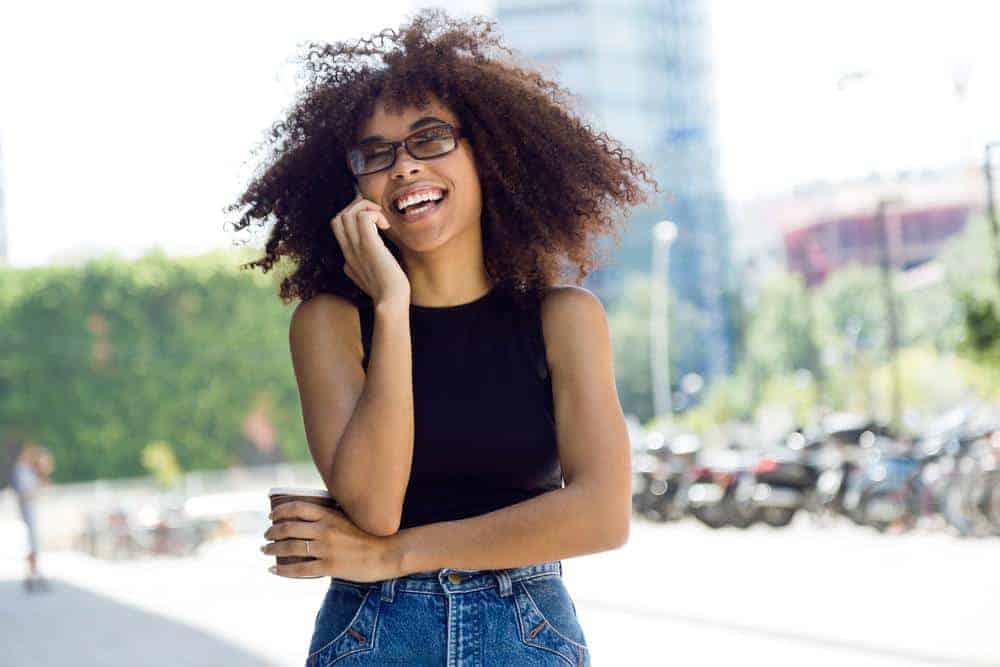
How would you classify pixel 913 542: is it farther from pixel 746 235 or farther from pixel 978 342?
pixel 746 235

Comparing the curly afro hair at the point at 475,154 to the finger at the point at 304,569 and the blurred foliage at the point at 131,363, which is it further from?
the blurred foliage at the point at 131,363

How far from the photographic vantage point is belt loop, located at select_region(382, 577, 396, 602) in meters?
1.92

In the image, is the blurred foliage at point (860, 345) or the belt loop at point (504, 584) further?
the blurred foliage at point (860, 345)

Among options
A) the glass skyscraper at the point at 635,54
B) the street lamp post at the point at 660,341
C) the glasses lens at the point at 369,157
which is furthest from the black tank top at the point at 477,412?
the glass skyscraper at the point at 635,54

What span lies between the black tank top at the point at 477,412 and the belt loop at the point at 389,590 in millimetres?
99

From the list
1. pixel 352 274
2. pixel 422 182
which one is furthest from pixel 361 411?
pixel 422 182

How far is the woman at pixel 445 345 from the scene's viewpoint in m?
1.92

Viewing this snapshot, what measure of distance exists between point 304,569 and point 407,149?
0.60 m

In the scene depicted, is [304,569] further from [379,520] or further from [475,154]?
[475,154]

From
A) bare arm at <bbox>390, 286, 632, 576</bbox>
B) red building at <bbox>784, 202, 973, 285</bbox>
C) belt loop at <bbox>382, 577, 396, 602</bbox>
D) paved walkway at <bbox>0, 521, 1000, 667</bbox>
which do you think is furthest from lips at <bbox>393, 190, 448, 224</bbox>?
red building at <bbox>784, 202, 973, 285</bbox>

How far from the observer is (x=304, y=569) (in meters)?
1.94

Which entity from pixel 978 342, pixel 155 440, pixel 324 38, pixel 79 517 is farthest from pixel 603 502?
pixel 155 440

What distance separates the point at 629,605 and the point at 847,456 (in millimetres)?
6275

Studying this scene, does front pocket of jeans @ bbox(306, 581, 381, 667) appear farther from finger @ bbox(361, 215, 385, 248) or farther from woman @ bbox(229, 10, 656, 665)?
finger @ bbox(361, 215, 385, 248)
